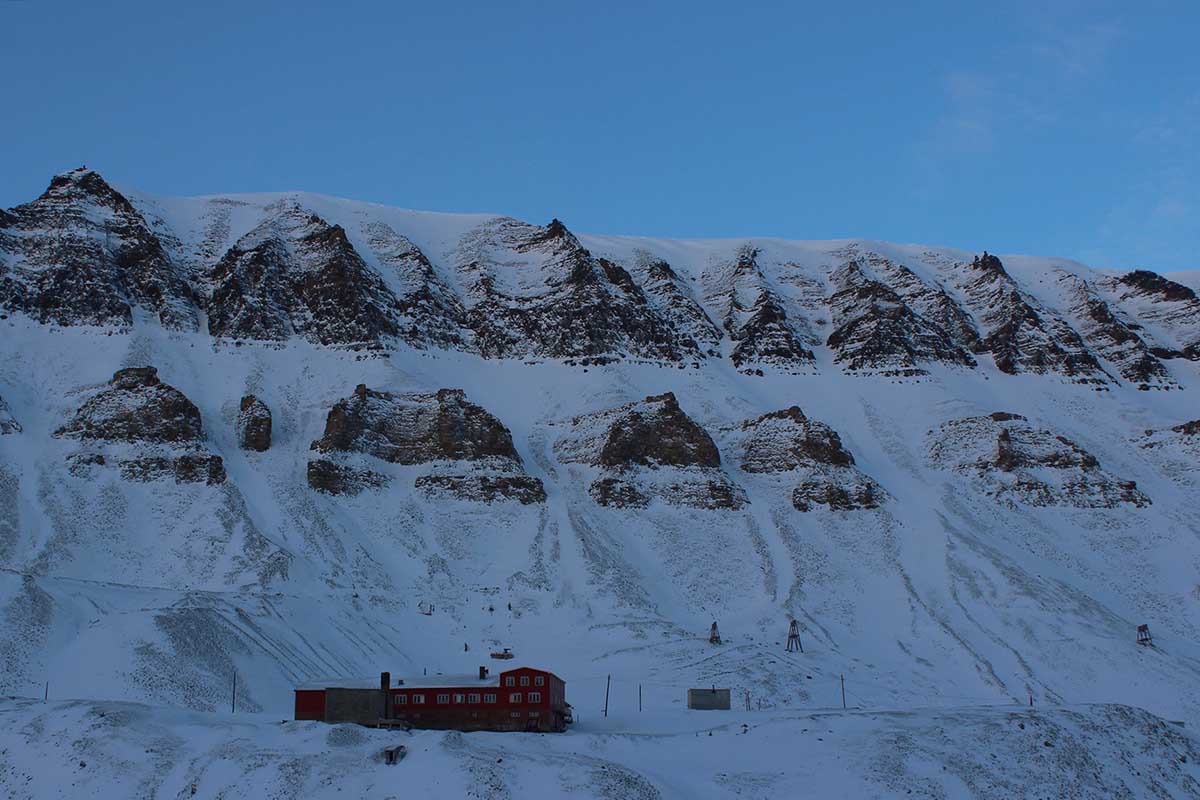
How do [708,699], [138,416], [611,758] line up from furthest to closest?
[138,416] < [708,699] < [611,758]

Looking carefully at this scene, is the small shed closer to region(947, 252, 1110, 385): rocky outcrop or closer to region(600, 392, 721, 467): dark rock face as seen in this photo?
Answer: region(600, 392, 721, 467): dark rock face

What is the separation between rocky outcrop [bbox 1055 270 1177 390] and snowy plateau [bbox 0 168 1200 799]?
420 millimetres

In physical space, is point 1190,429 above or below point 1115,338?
below

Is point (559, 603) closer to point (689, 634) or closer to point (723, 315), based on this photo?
point (689, 634)

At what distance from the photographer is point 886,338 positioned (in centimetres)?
11125

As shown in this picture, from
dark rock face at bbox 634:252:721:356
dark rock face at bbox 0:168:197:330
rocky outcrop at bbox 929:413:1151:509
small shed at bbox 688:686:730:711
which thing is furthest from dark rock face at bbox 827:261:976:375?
small shed at bbox 688:686:730:711

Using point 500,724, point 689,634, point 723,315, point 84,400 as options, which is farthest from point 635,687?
point 723,315

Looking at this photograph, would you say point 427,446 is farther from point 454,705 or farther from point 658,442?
point 454,705

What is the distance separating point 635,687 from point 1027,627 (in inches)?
976

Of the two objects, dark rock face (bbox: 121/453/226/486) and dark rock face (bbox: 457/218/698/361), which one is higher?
dark rock face (bbox: 457/218/698/361)

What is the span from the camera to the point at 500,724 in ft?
132

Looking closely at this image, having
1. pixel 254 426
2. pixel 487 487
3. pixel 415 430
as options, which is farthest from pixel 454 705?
pixel 254 426

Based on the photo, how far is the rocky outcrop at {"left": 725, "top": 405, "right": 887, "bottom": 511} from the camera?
264ft

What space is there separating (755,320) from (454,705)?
81.4m
